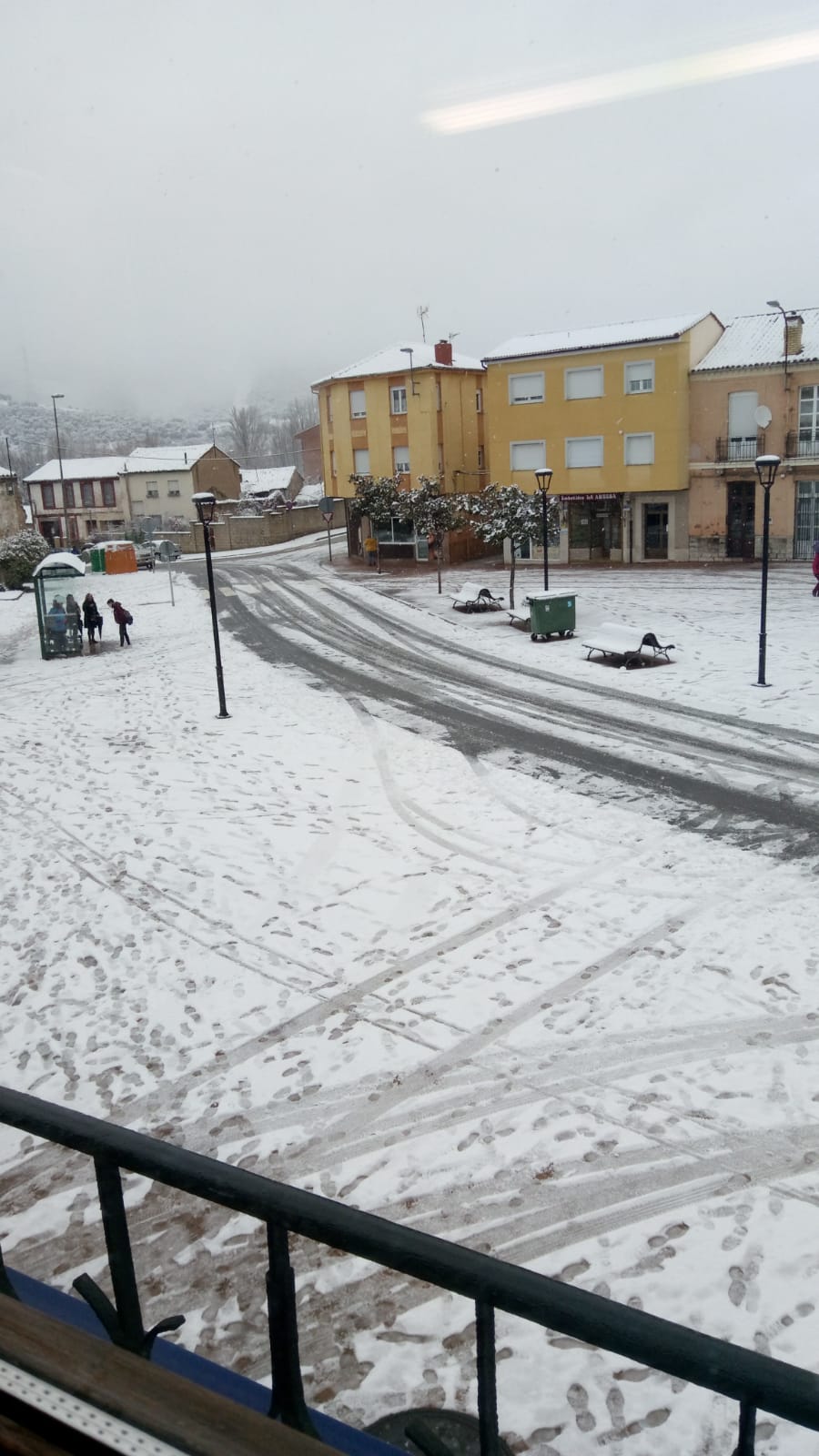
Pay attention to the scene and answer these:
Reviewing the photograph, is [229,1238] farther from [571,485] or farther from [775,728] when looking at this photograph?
[571,485]

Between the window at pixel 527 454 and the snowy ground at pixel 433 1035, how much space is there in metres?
24.5

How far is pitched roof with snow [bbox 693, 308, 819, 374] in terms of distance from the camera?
33500 mm

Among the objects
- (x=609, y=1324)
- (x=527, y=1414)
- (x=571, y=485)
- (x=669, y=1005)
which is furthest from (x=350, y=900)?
(x=571, y=485)

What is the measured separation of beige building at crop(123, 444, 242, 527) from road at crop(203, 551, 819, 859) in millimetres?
45509

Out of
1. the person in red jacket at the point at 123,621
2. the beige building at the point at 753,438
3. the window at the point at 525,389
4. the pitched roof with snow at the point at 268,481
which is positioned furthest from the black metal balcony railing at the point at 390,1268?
the pitched roof with snow at the point at 268,481

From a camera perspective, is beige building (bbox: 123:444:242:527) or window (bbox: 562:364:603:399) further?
beige building (bbox: 123:444:242:527)

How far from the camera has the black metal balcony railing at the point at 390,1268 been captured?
1.76m

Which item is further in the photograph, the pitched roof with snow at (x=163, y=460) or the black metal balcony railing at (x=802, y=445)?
the pitched roof with snow at (x=163, y=460)

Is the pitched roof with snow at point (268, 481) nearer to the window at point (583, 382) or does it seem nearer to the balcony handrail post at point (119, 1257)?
the window at point (583, 382)

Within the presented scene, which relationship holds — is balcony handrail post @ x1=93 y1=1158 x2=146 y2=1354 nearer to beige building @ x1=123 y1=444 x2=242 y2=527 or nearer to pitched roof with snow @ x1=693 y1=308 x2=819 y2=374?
pitched roof with snow @ x1=693 y1=308 x2=819 y2=374

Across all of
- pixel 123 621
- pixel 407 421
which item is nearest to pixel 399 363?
pixel 407 421

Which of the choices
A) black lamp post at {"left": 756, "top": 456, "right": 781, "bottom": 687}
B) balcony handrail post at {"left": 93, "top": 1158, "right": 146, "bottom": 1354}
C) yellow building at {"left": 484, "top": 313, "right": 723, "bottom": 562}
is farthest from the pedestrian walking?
balcony handrail post at {"left": 93, "top": 1158, "right": 146, "bottom": 1354}

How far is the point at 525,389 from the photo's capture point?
121 feet

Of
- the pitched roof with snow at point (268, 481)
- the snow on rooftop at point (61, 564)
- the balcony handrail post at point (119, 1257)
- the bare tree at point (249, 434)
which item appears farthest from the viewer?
the bare tree at point (249, 434)
